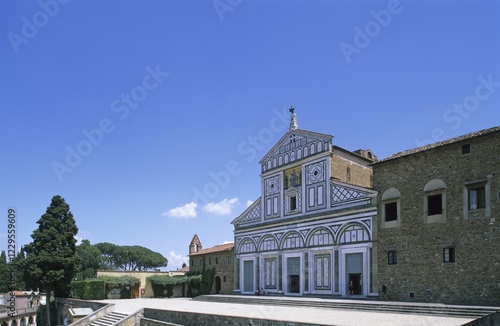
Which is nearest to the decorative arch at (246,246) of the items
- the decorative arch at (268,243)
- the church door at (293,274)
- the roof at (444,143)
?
the decorative arch at (268,243)

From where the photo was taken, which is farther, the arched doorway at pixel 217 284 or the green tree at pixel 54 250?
the arched doorway at pixel 217 284

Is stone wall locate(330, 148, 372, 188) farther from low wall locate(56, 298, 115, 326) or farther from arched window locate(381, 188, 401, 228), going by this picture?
low wall locate(56, 298, 115, 326)

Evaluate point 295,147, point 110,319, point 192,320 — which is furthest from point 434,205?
point 110,319

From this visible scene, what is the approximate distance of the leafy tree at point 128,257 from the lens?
90.4 m

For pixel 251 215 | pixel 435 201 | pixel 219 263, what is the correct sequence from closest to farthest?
pixel 435 201 → pixel 251 215 → pixel 219 263

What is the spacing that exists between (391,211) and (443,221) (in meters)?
3.38

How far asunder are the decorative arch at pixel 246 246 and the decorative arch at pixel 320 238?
660cm

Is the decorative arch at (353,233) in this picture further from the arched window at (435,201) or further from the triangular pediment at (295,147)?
the triangular pediment at (295,147)

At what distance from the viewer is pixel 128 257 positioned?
297 feet

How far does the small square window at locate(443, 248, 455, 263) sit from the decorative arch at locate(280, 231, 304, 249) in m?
10.9

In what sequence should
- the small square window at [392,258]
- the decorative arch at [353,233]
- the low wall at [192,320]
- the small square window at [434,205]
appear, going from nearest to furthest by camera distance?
the low wall at [192,320], the small square window at [434,205], the small square window at [392,258], the decorative arch at [353,233]

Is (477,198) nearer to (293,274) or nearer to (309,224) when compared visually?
(309,224)

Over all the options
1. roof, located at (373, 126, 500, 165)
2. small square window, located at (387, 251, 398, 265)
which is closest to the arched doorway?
small square window, located at (387, 251, 398, 265)

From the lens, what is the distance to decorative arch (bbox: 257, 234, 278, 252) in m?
33.8
